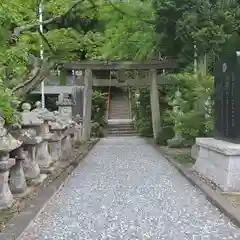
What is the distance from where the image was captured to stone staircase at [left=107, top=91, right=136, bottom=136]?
30.0 metres

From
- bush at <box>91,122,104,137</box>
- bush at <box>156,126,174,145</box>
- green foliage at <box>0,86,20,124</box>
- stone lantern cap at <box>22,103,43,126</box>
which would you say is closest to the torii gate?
bush at <box>156,126,174,145</box>

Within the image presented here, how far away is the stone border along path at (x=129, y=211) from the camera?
5402mm

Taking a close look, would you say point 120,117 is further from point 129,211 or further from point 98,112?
point 129,211

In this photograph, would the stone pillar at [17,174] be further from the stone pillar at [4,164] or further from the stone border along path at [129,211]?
the stone pillar at [4,164]

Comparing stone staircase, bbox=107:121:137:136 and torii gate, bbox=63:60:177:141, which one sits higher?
torii gate, bbox=63:60:177:141

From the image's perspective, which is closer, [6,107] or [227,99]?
[6,107]

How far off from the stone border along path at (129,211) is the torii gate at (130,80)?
934cm

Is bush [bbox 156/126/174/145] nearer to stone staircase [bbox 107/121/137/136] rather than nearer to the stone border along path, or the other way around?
the stone border along path

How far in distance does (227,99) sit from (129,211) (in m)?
3.61

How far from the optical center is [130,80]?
21125 mm

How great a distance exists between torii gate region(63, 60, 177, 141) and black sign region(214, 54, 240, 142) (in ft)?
31.4

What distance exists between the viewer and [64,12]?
14.5 m

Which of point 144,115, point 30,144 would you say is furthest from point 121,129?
point 30,144

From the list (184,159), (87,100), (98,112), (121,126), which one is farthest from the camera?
(121,126)
